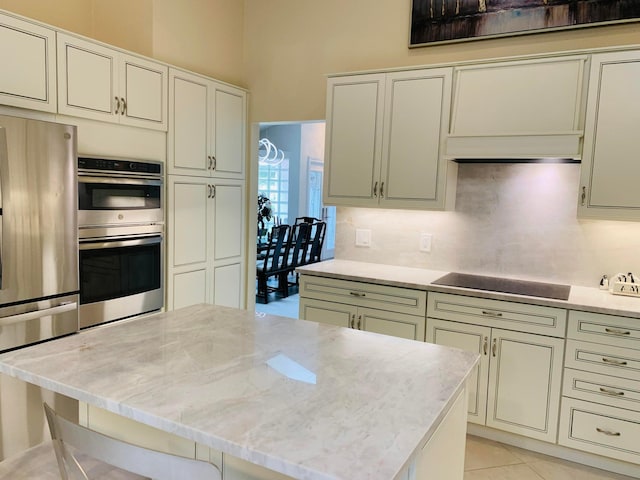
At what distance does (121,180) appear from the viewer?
279cm

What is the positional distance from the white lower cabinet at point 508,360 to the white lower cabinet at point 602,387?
0.07 m

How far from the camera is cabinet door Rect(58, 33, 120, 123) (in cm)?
253

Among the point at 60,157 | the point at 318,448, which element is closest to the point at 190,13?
the point at 60,157

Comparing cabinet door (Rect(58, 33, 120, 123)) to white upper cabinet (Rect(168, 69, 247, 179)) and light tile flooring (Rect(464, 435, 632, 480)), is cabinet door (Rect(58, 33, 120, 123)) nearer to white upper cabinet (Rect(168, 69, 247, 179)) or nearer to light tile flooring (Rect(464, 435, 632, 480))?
white upper cabinet (Rect(168, 69, 247, 179))

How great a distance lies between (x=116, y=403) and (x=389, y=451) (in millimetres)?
667

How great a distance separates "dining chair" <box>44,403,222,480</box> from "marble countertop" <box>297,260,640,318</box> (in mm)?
2189

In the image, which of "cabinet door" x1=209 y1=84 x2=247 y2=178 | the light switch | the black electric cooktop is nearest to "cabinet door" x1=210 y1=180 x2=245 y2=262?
"cabinet door" x1=209 y1=84 x2=247 y2=178

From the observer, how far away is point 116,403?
3.74 ft

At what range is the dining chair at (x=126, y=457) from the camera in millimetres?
902

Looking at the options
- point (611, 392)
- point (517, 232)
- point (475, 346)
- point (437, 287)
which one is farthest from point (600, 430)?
point (517, 232)

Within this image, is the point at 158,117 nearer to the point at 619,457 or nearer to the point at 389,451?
the point at 389,451

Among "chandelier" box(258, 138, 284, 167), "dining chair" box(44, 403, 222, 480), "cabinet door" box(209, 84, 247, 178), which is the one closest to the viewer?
"dining chair" box(44, 403, 222, 480)

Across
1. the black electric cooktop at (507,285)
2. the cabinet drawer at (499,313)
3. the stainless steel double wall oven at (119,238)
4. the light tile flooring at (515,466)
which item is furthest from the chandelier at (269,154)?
the light tile flooring at (515,466)

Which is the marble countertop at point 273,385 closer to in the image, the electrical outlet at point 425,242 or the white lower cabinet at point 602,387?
the white lower cabinet at point 602,387
